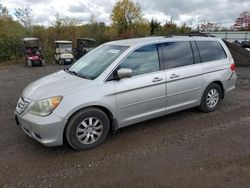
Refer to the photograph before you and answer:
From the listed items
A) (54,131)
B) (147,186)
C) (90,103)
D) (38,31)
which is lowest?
(147,186)

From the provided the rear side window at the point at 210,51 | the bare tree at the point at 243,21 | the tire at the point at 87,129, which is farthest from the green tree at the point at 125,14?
the bare tree at the point at 243,21

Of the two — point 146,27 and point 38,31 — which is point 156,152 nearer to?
point 38,31

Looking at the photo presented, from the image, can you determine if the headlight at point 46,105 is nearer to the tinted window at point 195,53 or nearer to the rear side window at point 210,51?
the tinted window at point 195,53

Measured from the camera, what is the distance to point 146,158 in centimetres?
338

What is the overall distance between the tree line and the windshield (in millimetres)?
15824

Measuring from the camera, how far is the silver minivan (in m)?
3.43

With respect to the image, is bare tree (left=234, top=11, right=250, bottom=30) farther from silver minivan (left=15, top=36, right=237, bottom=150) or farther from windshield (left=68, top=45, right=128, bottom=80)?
windshield (left=68, top=45, right=128, bottom=80)

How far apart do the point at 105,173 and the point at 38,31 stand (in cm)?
2242

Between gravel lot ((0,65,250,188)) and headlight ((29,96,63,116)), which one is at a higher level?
headlight ((29,96,63,116))

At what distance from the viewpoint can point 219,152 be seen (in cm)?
349

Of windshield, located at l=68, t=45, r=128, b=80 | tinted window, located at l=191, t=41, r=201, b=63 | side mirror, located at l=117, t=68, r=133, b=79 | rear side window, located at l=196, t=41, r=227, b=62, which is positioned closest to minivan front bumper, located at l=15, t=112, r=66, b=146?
windshield, located at l=68, t=45, r=128, b=80

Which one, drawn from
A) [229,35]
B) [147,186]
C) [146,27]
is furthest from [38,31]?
[229,35]

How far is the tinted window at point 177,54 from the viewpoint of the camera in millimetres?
4409

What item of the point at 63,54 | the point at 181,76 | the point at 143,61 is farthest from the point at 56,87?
the point at 63,54
